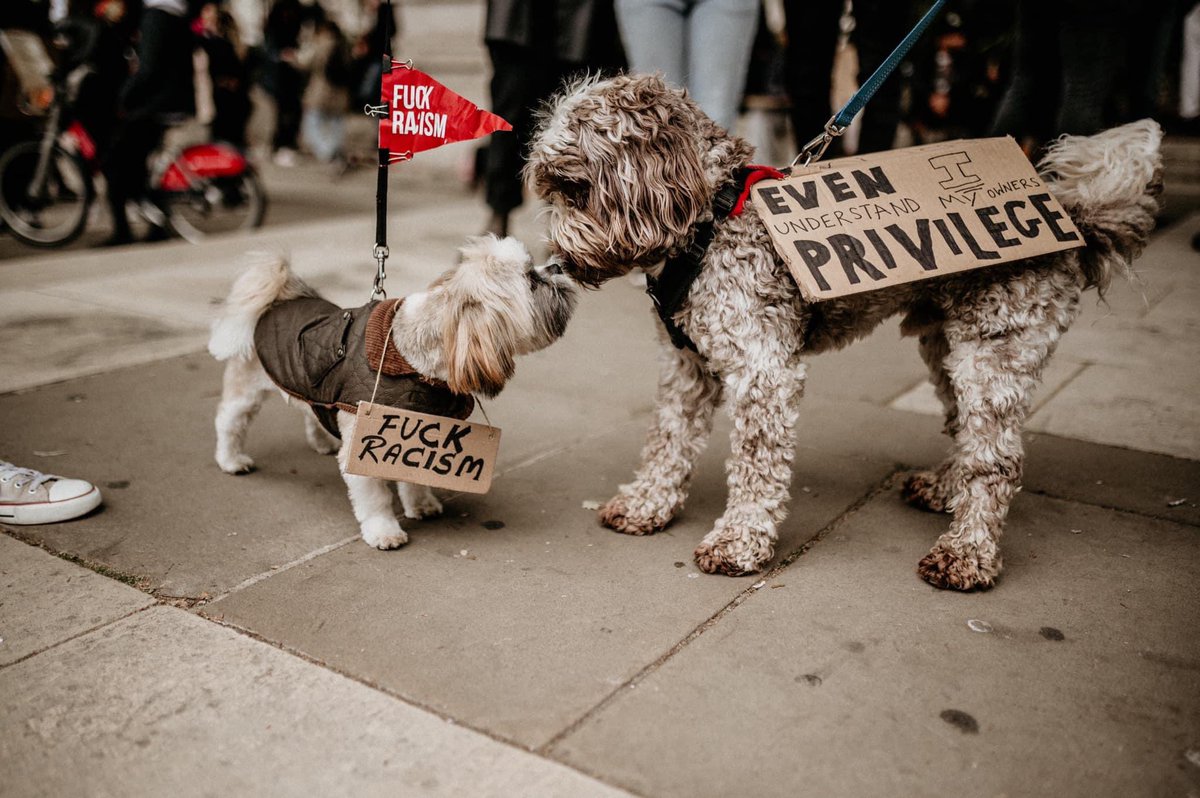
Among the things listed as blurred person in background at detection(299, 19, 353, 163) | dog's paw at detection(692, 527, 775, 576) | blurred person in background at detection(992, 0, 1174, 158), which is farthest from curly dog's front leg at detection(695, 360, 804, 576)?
blurred person in background at detection(299, 19, 353, 163)

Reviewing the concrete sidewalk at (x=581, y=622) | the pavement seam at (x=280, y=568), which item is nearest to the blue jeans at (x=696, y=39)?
the concrete sidewalk at (x=581, y=622)

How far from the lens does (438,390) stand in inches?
125

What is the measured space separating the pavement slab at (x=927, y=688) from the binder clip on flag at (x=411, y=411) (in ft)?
3.33

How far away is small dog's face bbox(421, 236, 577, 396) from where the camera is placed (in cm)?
294

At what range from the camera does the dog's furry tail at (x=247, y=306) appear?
11.5 ft

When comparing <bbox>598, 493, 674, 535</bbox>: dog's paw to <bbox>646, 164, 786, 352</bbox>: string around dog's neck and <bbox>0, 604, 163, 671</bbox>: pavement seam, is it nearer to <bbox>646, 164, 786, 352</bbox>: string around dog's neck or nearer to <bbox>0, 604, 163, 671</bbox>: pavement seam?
<bbox>646, 164, 786, 352</bbox>: string around dog's neck

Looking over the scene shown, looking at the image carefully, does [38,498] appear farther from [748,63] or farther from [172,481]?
[748,63]

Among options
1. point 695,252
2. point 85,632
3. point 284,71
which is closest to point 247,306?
point 85,632

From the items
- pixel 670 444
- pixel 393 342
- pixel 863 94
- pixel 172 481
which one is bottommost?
pixel 172 481

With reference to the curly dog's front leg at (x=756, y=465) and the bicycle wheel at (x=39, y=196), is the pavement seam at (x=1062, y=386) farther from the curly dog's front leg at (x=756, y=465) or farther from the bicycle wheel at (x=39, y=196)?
the bicycle wheel at (x=39, y=196)

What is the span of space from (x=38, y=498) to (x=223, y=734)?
1536mm

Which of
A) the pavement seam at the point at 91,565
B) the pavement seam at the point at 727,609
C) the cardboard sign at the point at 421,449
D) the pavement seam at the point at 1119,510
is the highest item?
the cardboard sign at the point at 421,449

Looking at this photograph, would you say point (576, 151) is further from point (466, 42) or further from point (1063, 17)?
point (466, 42)

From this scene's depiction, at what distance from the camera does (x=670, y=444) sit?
3357 mm
